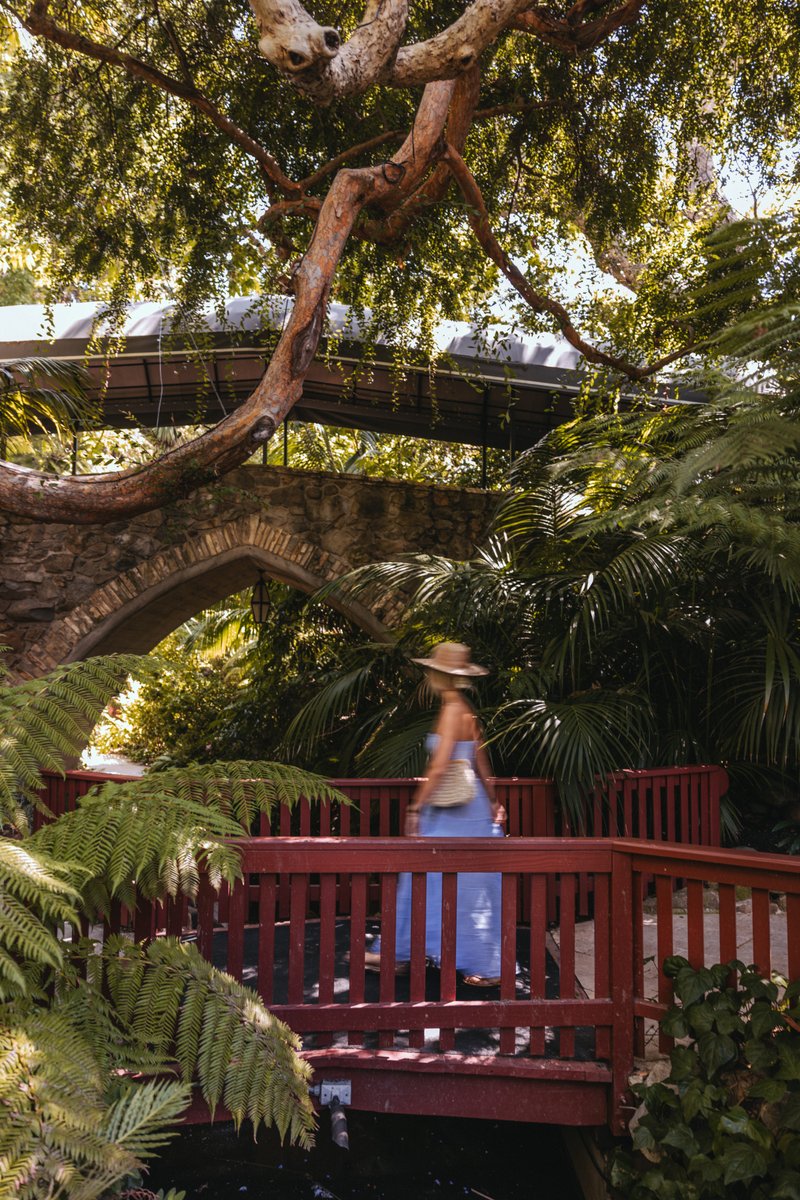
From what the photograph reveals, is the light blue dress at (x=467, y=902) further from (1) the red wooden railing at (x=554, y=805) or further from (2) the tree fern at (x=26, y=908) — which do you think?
(2) the tree fern at (x=26, y=908)

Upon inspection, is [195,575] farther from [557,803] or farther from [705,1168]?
[705,1168]

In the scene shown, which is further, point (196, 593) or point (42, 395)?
→ point (196, 593)

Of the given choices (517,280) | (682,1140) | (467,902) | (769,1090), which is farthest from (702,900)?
(517,280)

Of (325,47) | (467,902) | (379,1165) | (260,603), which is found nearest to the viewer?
(379,1165)

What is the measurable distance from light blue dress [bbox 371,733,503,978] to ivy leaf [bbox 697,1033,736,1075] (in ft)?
3.41

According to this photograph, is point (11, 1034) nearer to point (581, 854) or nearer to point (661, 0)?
point (581, 854)

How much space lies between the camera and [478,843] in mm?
2730

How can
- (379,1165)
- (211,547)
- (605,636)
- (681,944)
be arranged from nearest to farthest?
1. (379,1165)
2. (681,944)
3. (605,636)
4. (211,547)

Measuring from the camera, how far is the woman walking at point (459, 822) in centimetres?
337

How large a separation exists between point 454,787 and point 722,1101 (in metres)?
1.44

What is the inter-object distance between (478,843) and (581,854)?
0.33 metres

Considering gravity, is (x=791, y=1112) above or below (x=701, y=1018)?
below

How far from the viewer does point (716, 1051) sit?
7.75 feet

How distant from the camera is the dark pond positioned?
111 inches
